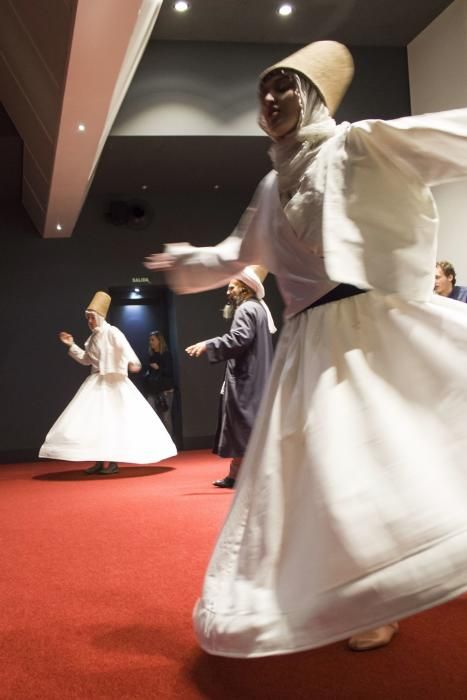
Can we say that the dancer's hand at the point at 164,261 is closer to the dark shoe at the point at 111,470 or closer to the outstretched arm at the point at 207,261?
the outstretched arm at the point at 207,261

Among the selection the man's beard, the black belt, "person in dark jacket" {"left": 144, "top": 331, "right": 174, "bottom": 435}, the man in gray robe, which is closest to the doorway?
"person in dark jacket" {"left": 144, "top": 331, "right": 174, "bottom": 435}

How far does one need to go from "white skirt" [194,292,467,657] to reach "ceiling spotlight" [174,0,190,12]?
5.87 metres

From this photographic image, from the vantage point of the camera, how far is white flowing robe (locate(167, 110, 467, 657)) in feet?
4.29

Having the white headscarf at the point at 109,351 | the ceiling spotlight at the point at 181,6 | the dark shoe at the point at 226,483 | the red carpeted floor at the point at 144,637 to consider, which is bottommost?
the dark shoe at the point at 226,483

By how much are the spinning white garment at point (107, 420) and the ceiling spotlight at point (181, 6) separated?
307 centimetres

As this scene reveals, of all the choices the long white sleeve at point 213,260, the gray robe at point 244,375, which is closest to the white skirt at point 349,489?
the long white sleeve at point 213,260

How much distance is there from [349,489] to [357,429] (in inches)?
5.4

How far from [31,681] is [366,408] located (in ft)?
3.38

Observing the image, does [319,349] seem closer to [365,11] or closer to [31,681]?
[31,681]

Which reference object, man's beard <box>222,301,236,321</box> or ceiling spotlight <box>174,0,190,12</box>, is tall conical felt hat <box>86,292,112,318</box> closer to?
man's beard <box>222,301,236,321</box>

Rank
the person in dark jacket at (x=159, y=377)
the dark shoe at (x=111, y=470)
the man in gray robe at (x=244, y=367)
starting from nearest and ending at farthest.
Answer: the man in gray robe at (x=244, y=367) < the dark shoe at (x=111, y=470) < the person in dark jacket at (x=159, y=377)

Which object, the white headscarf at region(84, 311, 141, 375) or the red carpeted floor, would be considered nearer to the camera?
the red carpeted floor

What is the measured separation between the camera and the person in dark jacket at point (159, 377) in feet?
32.1

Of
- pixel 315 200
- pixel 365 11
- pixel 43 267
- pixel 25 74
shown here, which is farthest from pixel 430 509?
pixel 43 267
